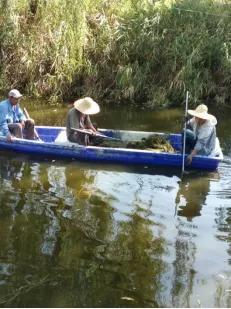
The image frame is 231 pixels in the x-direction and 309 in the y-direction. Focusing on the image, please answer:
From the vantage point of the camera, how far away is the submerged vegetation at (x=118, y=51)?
14109mm

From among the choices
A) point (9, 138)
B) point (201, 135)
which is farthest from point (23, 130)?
point (201, 135)

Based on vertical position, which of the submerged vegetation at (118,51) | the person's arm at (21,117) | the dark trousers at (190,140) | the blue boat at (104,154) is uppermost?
the submerged vegetation at (118,51)

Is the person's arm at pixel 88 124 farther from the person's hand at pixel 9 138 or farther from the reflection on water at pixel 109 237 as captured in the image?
the person's hand at pixel 9 138

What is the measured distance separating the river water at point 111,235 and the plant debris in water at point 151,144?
0.55m

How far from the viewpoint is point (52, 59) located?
46.8 ft

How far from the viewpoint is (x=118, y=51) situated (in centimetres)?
1462

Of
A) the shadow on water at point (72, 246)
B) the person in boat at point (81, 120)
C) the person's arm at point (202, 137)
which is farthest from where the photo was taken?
the person in boat at point (81, 120)

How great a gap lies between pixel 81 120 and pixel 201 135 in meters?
2.29

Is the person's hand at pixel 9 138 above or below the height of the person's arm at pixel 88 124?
below

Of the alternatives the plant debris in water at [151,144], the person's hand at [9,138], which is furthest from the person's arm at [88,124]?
the person's hand at [9,138]

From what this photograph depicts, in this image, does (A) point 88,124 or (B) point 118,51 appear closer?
(A) point 88,124

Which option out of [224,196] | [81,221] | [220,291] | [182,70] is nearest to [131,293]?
[220,291]

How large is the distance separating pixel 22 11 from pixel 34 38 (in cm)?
92

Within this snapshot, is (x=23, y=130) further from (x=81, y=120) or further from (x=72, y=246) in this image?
(x=72, y=246)
